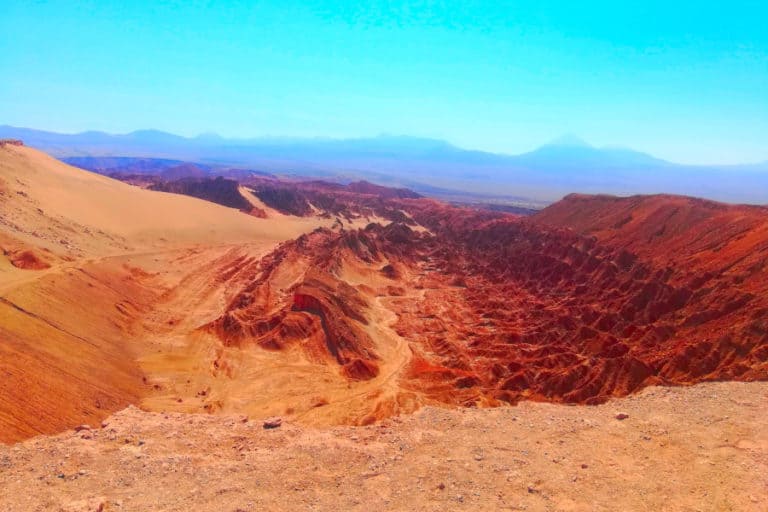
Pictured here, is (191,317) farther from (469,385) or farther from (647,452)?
(647,452)

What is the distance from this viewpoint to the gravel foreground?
12297 millimetres

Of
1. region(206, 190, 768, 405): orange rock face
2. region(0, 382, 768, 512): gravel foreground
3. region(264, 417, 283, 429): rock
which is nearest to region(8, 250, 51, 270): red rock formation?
region(206, 190, 768, 405): orange rock face

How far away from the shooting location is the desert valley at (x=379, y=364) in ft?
43.4

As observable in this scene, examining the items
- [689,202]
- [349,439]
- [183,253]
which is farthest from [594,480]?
[183,253]

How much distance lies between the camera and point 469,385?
26781 millimetres

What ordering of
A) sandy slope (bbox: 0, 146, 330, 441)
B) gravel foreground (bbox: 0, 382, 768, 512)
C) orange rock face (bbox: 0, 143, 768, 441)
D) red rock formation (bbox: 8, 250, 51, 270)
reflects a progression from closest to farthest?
gravel foreground (bbox: 0, 382, 768, 512), sandy slope (bbox: 0, 146, 330, 441), orange rock face (bbox: 0, 143, 768, 441), red rock formation (bbox: 8, 250, 51, 270)

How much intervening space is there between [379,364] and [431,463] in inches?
626

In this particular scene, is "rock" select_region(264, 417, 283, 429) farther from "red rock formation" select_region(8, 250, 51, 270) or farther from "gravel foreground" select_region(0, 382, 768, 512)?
"red rock formation" select_region(8, 250, 51, 270)

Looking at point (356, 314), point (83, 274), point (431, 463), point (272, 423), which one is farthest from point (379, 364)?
point (83, 274)

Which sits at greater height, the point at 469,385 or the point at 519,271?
the point at 519,271

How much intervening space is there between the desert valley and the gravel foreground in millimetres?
79

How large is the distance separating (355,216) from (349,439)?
8682 centimetres

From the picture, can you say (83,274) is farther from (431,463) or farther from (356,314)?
(431,463)

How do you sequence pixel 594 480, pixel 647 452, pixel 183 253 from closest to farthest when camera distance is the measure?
pixel 594 480, pixel 647 452, pixel 183 253
